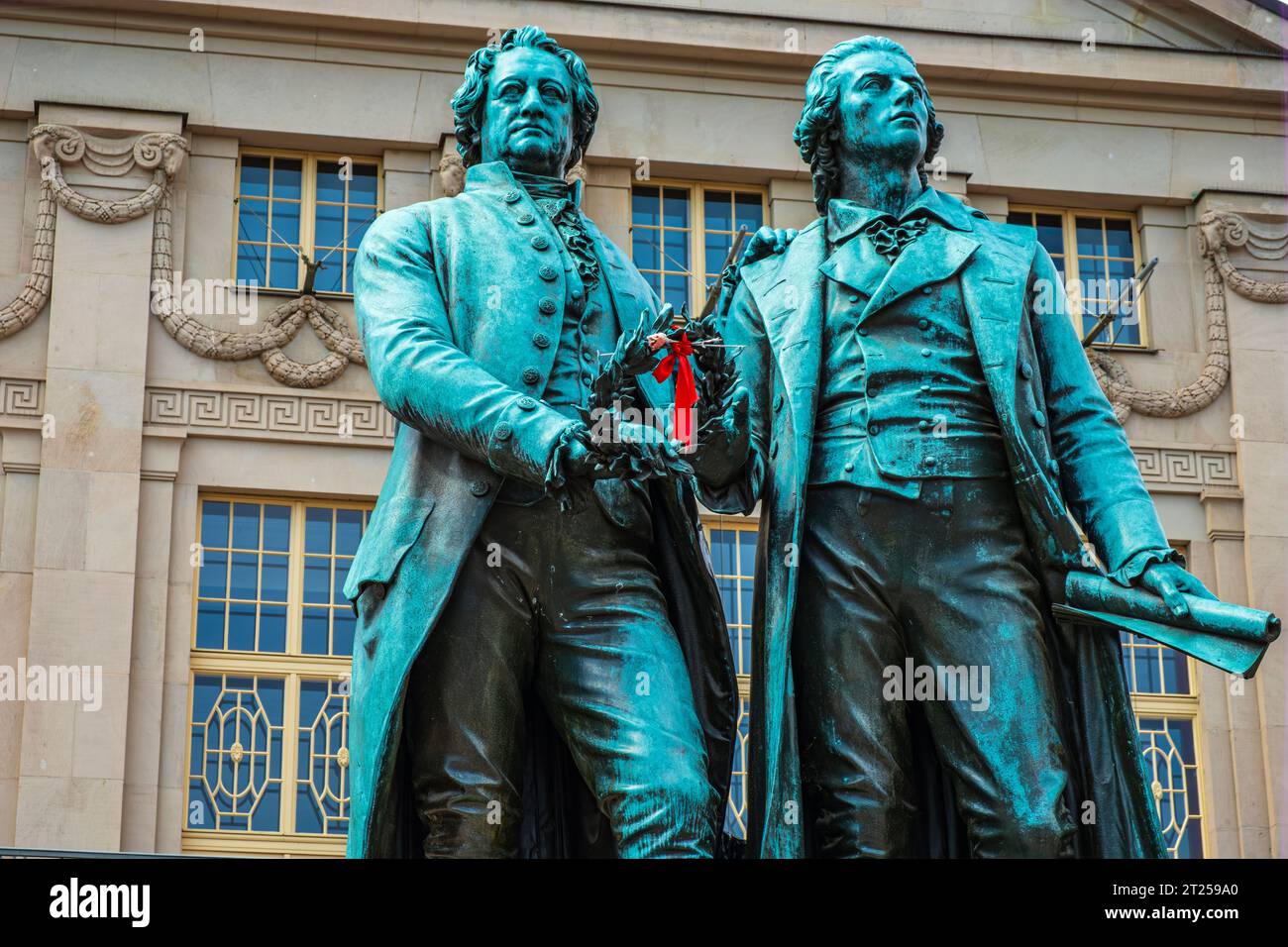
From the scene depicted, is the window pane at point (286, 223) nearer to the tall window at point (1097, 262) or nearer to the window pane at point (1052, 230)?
the tall window at point (1097, 262)

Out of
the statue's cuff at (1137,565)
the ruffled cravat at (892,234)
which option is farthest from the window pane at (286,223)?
the statue's cuff at (1137,565)

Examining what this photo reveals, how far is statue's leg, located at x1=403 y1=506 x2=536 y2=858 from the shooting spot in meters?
8.59

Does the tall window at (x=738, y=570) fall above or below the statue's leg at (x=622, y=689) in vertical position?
above

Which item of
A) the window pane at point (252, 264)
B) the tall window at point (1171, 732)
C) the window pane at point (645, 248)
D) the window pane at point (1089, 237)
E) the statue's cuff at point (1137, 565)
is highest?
the window pane at point (1089, 237)

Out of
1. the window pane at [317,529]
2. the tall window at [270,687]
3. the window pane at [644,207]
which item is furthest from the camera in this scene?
the window pane at [644,207]

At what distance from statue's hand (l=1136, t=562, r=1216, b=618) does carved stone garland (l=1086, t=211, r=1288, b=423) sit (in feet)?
72.3

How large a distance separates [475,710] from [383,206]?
838 inches

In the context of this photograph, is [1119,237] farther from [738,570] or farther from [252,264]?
[252,264]

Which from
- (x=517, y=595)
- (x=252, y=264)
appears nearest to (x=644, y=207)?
(x=252, y=264)

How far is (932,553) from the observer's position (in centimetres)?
888

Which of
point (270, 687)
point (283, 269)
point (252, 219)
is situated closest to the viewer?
point (270, 687)

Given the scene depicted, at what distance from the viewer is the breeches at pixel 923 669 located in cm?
864

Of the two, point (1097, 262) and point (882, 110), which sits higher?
point (1097, 262)

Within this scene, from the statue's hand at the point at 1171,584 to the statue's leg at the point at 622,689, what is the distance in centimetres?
147
